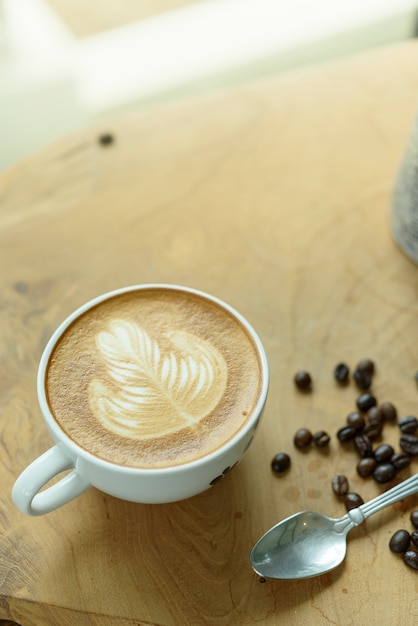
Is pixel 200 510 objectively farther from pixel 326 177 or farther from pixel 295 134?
pixel 295 134

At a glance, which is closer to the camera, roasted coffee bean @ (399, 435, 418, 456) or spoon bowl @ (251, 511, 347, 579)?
spoon bowl @ (251, 511, 347, 579)

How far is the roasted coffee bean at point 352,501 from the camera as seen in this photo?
89 cm

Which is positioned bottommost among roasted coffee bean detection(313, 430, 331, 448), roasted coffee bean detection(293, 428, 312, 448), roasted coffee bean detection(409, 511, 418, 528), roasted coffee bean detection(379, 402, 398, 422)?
roasted coffee bean detection(409, 511, 418, 528)

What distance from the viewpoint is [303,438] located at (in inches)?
37.6

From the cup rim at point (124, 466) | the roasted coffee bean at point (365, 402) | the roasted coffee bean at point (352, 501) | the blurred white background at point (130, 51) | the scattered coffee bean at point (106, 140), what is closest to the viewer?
the cup rim at point (124, 466)

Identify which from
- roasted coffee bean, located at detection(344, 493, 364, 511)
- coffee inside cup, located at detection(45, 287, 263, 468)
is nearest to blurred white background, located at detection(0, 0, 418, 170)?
coffee inside cup, located at detection(45, 287, 263, 468)

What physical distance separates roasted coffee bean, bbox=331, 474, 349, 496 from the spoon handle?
0.11 ft

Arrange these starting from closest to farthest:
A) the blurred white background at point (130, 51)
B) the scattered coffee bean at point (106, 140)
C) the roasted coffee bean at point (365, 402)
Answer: the roasted coffee bean at point (365, 402) → the scattered coffee bean at point (106, 140) → the blurred white background at point (130, 51)

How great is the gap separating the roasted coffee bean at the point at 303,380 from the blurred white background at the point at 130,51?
5.90 feet

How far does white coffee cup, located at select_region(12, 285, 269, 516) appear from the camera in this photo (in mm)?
787

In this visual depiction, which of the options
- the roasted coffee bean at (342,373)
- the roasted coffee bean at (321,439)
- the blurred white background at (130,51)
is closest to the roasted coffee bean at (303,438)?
the roasted coffee bean at (321,439)

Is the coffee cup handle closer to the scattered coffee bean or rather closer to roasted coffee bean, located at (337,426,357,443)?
roasted coffee bean, located at (337,426,357,443)

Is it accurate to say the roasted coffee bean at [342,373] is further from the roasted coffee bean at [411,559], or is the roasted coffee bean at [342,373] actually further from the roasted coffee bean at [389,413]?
the roasted coffee bean at [411,559]

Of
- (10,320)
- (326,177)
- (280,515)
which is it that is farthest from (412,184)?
(10,320)
